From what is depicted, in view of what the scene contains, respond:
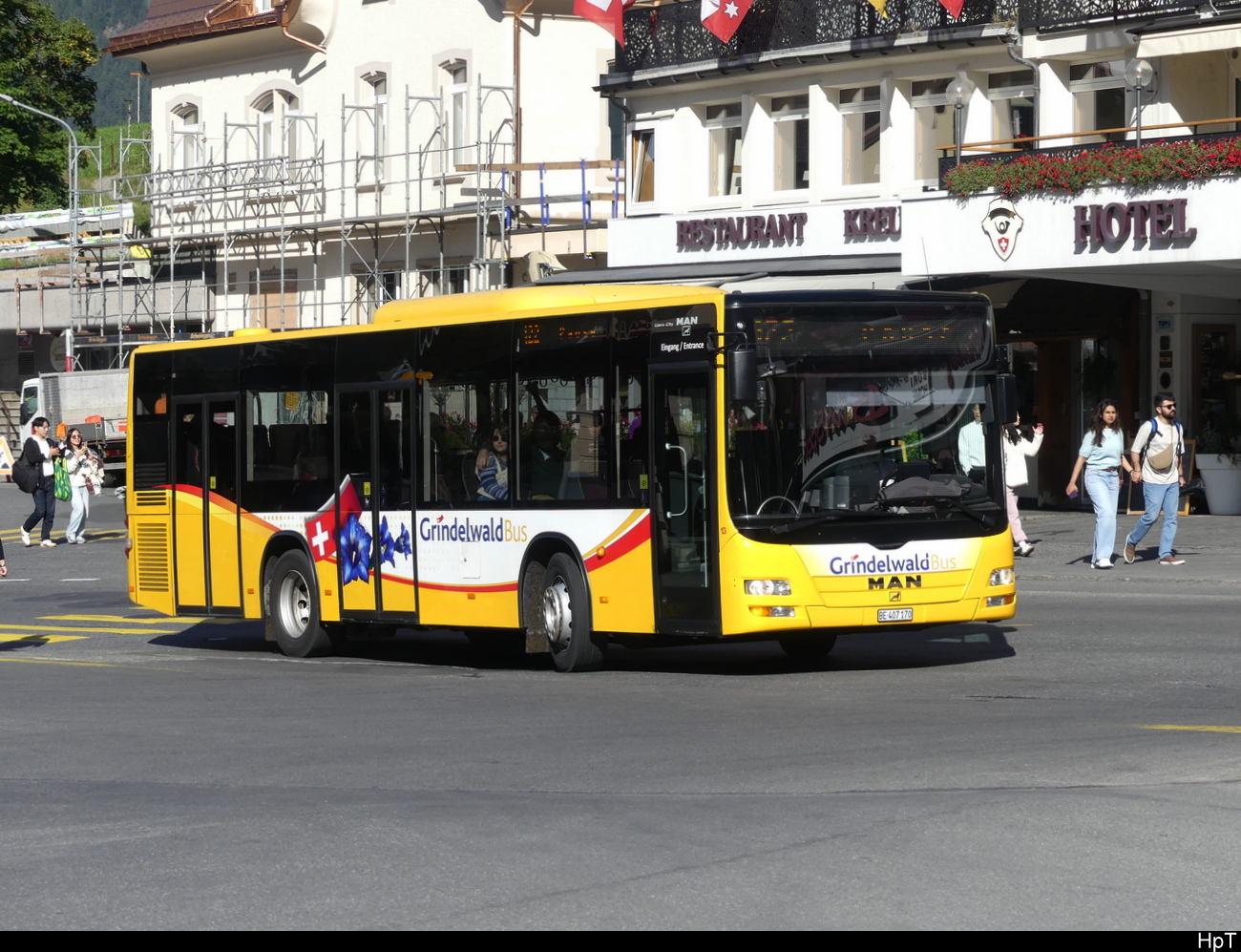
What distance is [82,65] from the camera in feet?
222

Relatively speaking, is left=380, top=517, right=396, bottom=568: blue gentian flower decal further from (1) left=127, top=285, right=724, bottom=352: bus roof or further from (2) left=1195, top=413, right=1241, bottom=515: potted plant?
(2) left=1195, top=413, right=1241, bottom=515: potted plant

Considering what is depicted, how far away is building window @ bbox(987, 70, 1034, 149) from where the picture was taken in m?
33.2

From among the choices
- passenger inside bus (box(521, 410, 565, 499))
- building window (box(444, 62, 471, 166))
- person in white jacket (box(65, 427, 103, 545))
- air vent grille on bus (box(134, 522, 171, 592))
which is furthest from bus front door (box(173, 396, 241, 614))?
building window (box(444, 62, 471, 166))

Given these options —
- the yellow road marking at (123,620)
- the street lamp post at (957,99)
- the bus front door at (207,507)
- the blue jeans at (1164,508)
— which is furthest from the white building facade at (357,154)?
the bus front door at (207,507)

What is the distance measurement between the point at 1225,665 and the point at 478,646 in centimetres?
681

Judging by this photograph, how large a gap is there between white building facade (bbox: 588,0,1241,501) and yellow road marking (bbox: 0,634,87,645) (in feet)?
38.4

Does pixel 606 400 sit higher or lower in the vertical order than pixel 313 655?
higher

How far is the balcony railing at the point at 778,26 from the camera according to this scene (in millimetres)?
33281

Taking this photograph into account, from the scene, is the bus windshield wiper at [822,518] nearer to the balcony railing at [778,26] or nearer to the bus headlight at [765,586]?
the bus headlight at [765,586]

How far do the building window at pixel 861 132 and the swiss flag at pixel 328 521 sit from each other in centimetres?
1962

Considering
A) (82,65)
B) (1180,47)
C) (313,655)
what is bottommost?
(313,655)

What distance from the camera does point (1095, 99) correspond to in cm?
3219
